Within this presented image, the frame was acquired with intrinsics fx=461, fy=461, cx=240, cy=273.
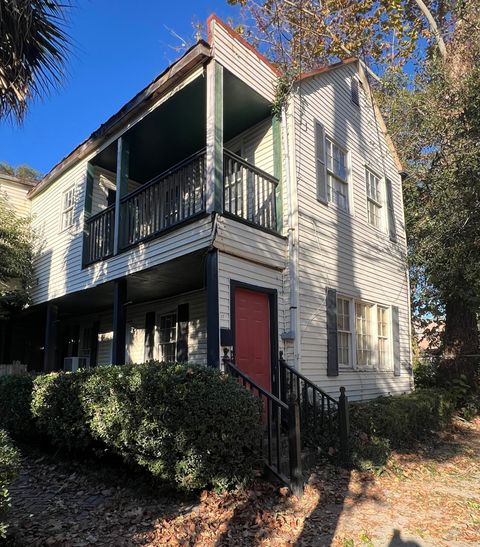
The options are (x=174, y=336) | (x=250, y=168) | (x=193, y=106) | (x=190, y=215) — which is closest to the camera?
(x=190, y=215)

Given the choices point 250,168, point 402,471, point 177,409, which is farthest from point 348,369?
point 177,409

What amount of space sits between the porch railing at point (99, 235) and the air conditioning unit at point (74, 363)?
4.07 m

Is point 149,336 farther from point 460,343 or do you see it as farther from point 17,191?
point 460,343

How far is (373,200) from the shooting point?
12.0 meters

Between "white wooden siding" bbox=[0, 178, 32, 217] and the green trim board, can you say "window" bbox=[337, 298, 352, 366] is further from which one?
"white wooden siding" bbox=[0, 178, 32, 217]

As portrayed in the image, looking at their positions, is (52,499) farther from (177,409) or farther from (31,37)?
(31,37)

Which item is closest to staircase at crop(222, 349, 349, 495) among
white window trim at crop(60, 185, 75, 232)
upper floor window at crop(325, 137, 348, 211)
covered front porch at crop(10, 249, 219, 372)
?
covered front porch at crop(10, 249, 219, 372)

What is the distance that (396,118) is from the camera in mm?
13125

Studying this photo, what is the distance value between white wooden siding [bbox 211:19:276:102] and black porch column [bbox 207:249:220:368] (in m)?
3.44

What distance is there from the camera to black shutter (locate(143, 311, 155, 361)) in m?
11.7

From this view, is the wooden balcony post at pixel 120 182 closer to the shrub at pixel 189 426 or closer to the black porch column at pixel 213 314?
the black porch column at pixel 213 314

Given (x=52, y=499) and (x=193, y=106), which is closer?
(x=52, y=499)

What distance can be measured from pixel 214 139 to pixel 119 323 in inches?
165

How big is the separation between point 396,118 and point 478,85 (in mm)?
2268
